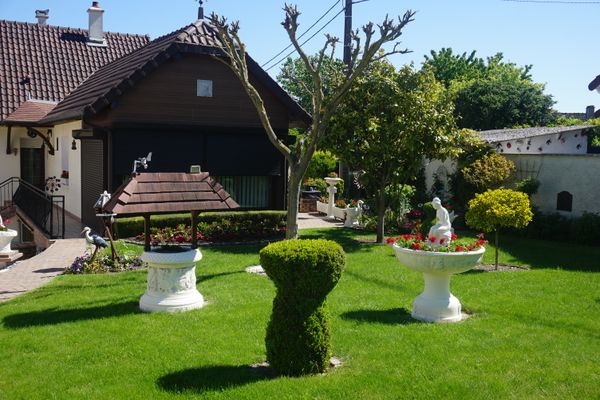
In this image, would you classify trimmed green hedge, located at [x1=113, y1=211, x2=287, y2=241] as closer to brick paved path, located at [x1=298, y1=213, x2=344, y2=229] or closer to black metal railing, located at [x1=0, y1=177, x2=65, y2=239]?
black metal railing, located at [x1=0, y1=177, x2=65, y2=239]

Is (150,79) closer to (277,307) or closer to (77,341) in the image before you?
(77,341)

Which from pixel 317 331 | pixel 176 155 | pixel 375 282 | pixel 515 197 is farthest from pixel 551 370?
pixel 176 155

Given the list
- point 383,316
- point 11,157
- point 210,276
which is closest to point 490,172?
point 210,276

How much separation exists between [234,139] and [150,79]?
2827 mm

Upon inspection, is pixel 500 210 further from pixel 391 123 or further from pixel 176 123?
pixel 176 123

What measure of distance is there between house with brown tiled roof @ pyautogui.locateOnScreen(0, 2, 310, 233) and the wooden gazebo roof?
21.1 ft

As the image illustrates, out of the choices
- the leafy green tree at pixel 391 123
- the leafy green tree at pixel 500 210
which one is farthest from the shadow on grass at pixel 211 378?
the leafy green tree at pixel 391 123

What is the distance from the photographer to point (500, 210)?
11570 millimetres

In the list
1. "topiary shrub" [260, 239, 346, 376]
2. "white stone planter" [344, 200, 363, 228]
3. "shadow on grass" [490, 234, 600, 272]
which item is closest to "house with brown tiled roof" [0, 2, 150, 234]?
"white stone planter" [344, 200, 363, 228]

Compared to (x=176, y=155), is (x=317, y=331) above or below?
below

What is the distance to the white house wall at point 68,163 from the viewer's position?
17781 mm

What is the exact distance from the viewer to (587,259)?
13.0 m

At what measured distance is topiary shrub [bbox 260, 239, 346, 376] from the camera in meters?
5.73

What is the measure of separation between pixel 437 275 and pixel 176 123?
32.7ft
